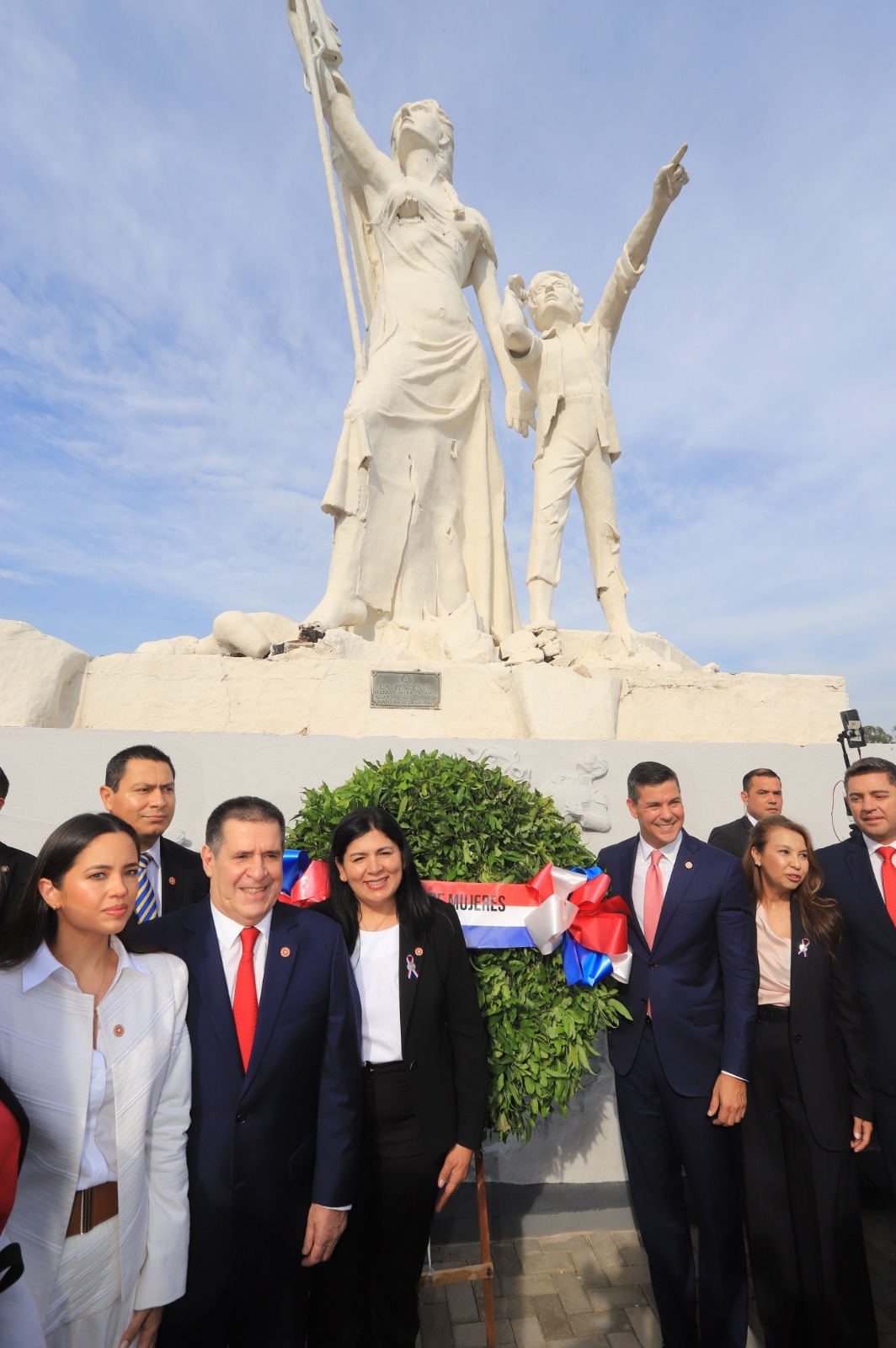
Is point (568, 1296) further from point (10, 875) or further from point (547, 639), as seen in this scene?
Result: point (547, 639)

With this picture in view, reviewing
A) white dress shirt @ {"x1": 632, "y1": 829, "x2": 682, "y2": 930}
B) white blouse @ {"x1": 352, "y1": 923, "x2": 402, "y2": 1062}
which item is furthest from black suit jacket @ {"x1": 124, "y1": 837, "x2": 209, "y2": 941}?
white dress shirt @ {"x1": 632, "y1": 829, "x2": 682, "y2": 930}

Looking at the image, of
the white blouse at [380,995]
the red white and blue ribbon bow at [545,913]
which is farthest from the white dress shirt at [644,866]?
the white blouse at [380,995]

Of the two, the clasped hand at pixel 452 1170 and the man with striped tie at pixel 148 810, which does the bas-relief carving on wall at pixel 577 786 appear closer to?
the man with striped tie at pixel 148 810

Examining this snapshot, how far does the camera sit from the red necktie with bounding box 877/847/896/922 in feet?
8.86

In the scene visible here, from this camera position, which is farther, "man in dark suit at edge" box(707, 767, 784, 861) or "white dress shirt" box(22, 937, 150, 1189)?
"man in dark suit at edge" box(707, 767, 784, 861)

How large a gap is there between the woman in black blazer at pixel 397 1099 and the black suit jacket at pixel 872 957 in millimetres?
1404

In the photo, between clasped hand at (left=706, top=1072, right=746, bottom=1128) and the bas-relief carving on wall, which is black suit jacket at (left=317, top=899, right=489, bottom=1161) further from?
the bas-relief carving on wall

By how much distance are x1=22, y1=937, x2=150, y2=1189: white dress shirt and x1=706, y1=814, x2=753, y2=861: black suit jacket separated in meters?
2.59

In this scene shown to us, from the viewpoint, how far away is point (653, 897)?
8.79ft

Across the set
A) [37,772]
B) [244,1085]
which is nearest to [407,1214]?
[244,1085]

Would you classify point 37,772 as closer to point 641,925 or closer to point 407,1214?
point 407,1214

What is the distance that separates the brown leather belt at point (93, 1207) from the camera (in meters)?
1.54

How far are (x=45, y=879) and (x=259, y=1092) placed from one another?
0.73m

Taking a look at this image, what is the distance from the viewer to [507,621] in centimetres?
661
